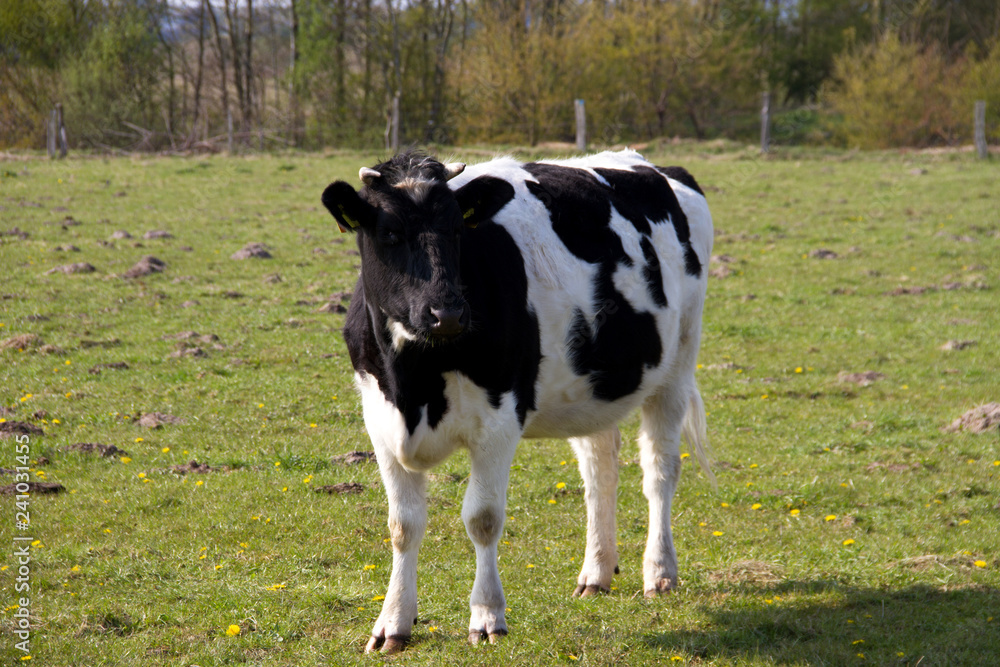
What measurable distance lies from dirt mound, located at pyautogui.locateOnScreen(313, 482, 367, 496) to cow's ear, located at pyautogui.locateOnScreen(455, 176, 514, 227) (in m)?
3.30

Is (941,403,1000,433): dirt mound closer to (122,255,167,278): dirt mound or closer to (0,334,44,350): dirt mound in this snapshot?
(0,334,44,350): dirt mound

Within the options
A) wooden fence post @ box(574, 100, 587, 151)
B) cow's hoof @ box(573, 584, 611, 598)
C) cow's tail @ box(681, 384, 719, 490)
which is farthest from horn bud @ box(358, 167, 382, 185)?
wooden fence post @ box(574, 100, 587, 151)

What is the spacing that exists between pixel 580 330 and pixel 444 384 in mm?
999

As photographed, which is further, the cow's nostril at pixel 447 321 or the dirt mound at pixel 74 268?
the dirt mound at pixel 74 268

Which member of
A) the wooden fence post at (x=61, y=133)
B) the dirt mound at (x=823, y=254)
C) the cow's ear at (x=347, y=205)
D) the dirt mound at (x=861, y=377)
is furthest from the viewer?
the wooden fence post at (x=61, y=133)

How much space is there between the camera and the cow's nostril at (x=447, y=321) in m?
4.10

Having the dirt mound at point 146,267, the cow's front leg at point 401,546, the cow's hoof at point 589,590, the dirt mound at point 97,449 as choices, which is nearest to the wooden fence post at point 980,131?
the dirt mound at point 146,267

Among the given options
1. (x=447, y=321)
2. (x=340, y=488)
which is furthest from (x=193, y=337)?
(x=447, y=321)

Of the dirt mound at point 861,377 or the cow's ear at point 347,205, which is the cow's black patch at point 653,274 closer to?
the cow's ear at point 347,205

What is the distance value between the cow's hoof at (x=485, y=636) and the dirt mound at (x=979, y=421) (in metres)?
6.14

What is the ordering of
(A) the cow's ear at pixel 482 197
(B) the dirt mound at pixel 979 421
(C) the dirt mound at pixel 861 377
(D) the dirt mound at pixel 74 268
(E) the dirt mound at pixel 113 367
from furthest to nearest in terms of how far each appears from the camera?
(D) the dirt mound at pixel 74 268, (C) the dirt mound at pixel 861 377, (E) the dirt mound at pixel 113 367, (B) the dirt mound at pixel 979 421, (A) the cow's ear at pixel 482 197

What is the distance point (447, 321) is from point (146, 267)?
12.2 m

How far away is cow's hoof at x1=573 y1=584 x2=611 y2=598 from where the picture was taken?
574 cm

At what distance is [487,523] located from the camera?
483 centimetres
